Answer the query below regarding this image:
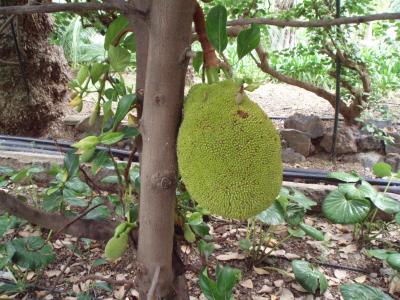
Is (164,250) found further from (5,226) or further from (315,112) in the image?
(315,112)

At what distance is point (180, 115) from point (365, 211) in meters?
0.68

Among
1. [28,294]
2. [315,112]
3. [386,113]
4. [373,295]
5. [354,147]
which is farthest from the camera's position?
[315,112]

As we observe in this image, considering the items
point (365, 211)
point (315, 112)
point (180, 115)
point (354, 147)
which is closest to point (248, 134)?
point (180, 115)

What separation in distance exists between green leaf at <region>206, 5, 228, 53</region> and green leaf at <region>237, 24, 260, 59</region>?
3 cm

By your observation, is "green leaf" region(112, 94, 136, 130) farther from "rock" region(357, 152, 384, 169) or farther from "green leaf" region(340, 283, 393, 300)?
"rock" region(357, 152, 384, 169)

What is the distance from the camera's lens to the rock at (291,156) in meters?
2.28

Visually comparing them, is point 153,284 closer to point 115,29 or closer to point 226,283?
point 226,283

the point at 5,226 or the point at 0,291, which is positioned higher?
the point at 5,226

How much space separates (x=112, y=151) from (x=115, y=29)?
3.09 feet

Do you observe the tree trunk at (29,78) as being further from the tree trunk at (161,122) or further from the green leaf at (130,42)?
the tree trunk at (161,122)

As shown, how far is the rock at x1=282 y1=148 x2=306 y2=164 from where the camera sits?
2.28 m

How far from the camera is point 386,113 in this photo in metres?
2.20

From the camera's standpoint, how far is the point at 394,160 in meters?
2.35

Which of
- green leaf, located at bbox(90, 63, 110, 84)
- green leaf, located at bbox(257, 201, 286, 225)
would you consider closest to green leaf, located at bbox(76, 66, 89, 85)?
green leaf, located at bbox(90, 63, 110, 84)
